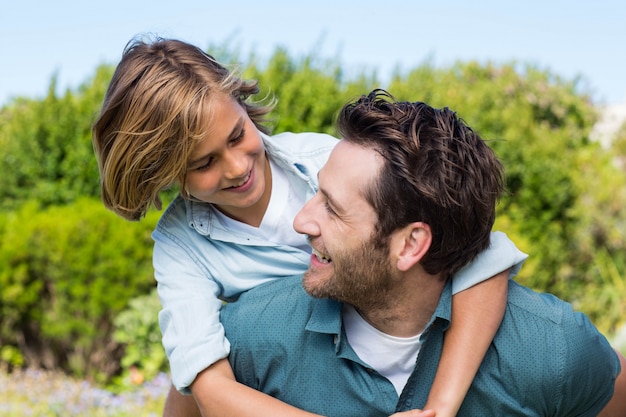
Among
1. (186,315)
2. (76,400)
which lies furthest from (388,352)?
(76,400)

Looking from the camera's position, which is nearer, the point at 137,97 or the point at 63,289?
the point at 137,97

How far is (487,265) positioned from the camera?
276cm

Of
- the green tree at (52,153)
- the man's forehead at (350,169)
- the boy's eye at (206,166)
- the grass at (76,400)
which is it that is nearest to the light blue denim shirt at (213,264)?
the boy's eye at (206,166)

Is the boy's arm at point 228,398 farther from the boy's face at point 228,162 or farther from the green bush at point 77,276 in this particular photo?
the green bush at point 77,276

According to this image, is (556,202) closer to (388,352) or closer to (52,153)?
(52,153)

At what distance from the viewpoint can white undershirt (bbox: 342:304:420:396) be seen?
2.80 metres

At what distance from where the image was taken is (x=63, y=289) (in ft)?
23.5

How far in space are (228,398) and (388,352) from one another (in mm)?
534

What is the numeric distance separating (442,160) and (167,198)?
5237 millimetres

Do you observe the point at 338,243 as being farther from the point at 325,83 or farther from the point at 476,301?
the point at 325,83

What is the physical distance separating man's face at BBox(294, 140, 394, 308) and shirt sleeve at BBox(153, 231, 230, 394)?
14.5 inches

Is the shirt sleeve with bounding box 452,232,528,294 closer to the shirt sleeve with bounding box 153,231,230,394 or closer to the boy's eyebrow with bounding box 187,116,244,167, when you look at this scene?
the shirt sleeve with bounding box 153,231,230,394

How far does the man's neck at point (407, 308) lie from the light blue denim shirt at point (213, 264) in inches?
3.5

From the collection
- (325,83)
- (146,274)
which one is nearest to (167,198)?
(146,274)
